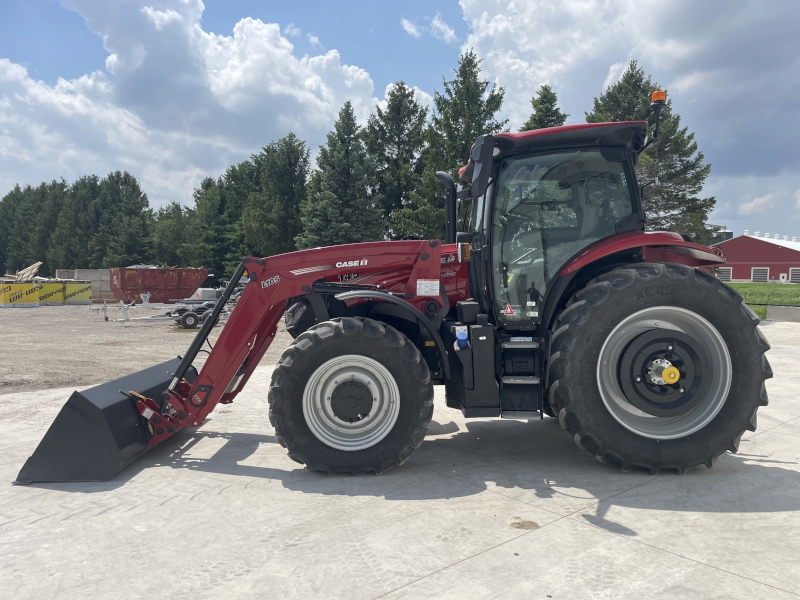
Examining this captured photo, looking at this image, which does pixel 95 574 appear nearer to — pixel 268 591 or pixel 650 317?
pixel 268 591

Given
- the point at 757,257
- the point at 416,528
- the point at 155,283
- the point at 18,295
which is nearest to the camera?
the point at 416,528

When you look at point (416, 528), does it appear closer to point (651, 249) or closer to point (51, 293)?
point (651, 249)

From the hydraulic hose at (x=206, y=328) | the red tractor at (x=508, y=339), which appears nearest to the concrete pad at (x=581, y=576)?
the red tractor at (x=508, y=339)

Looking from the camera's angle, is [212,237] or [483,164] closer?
[483,164]

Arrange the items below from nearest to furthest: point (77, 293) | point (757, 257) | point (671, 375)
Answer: point (671, 375), point (77, 293), point (757, 257)

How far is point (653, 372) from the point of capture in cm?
457

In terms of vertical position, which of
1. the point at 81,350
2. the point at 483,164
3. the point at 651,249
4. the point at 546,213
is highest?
the point at 483,164

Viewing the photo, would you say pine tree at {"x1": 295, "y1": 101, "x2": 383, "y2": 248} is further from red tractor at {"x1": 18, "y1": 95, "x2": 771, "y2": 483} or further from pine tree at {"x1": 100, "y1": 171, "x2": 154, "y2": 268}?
pine tree at {"x1": 100, "y1": 171, "x2": 154, "y2": 268}

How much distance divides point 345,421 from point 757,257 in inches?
2850

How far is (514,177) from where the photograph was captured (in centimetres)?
506

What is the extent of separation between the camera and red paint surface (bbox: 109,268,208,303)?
1296 inches

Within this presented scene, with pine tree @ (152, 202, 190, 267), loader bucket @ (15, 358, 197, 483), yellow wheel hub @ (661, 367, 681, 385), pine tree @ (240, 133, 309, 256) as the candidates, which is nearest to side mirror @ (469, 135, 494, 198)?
yellow wheel hub @ (661, 367, 681, 385)

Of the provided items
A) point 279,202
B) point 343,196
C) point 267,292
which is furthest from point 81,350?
point 279,202

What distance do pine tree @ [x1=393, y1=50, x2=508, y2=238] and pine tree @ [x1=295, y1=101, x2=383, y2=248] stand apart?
4.41m
